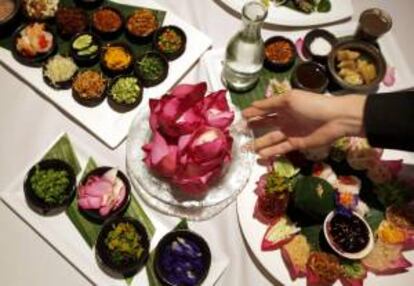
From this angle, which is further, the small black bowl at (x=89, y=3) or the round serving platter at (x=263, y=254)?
the small black bowl at (x=89, y=3)

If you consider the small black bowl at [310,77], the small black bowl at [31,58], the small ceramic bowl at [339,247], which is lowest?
the small ceramic bowl at [339,247]

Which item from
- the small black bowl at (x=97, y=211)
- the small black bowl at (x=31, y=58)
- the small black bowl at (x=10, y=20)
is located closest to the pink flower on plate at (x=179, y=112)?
the small black bowl at (x=97, y=211)

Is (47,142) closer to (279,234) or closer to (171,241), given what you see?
(171,241)

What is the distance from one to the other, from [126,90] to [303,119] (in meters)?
0.42

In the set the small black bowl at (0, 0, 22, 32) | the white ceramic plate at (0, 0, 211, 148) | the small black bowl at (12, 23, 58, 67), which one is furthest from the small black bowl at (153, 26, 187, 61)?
the small black bowl at (0, 0, 22, 32)

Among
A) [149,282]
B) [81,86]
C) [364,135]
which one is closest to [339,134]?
[364,135]

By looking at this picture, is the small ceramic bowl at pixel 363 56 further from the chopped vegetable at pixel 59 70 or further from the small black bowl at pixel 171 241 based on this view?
the chopped vegetable at pixel 59 70

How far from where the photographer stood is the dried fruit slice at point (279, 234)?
1.08 m

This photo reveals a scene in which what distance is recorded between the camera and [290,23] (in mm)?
1354

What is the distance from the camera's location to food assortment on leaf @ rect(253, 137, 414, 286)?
1.06 metres

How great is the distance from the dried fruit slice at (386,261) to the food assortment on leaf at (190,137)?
1.19 ft

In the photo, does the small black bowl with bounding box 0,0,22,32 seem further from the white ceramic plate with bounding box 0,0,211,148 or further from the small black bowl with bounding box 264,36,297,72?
the small black bowl with bounding box 264,36,297,72

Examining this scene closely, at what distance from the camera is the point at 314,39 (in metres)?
1.35

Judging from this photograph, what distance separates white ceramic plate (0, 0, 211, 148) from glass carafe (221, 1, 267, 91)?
0.10 m
